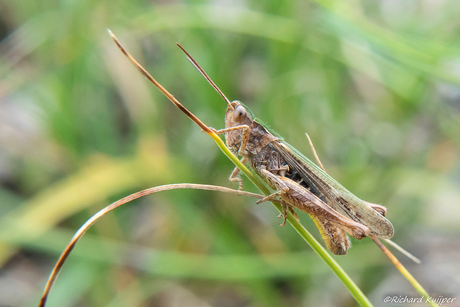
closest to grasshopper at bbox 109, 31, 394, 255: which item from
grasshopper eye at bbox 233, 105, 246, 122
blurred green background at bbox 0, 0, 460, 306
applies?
grasshopper eye at bbox 233, 105, 246, 122

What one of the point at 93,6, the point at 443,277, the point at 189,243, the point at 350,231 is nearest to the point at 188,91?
the point at 93,6

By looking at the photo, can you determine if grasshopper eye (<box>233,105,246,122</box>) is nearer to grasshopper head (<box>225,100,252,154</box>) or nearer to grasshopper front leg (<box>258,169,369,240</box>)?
grasshopper head (<box>225,100,252,154</box>)

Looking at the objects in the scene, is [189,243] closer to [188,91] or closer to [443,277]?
[188,91]

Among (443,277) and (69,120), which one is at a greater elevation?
(69,120)

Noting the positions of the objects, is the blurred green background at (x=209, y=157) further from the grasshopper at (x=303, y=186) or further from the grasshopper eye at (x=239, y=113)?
the grasshopper eye at (x=239, y=113)

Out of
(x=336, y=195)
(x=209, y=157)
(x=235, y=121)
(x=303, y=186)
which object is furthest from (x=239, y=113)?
(x=209, y=157)

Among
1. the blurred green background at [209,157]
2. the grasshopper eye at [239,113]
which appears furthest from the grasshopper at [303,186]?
the blurred green background at [209,157]

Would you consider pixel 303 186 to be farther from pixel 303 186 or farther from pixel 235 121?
pixel 235 121
